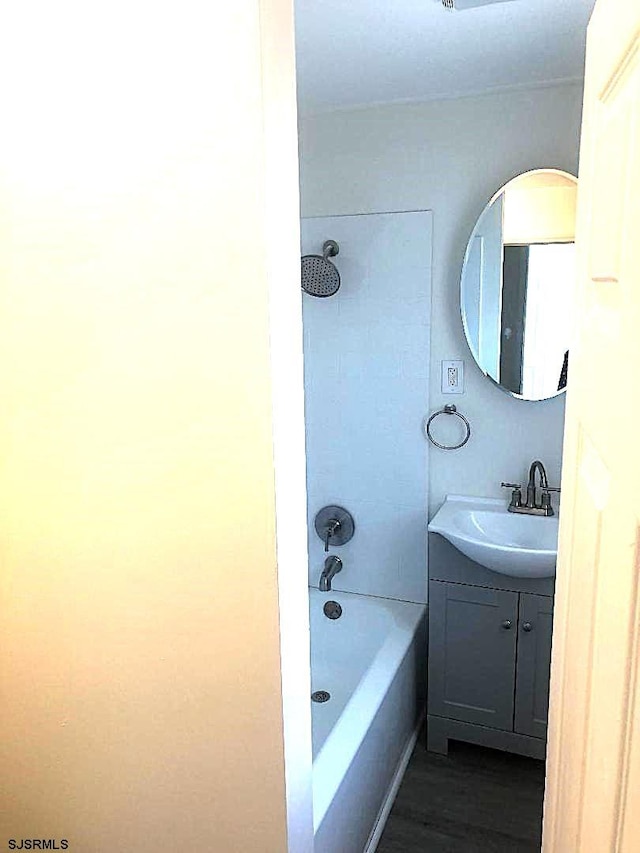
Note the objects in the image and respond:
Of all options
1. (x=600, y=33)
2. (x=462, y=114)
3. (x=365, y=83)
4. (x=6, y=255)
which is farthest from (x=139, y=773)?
(x=462, y=114)

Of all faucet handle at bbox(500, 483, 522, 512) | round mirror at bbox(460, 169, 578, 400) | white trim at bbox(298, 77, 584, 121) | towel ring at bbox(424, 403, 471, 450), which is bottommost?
faucet handle at bbox(500, 483, 522, 512)

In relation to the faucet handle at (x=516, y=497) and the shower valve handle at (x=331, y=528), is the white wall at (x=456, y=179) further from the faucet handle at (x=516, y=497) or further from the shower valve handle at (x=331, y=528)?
the shower valve handle at (x=331, y=528)

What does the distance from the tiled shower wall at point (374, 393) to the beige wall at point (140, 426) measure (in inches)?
57.4

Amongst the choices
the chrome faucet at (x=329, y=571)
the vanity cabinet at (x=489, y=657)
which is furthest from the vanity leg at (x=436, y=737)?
the chrome faucet at (x=329, y=571)

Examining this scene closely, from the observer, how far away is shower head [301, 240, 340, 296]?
2.45 meters

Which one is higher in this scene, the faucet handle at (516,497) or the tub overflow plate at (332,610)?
the faucet handle at (516,497)

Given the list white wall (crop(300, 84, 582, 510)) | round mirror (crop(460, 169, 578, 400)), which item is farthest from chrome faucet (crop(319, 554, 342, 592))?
round mirror (crop(460, 169, 578, 400))

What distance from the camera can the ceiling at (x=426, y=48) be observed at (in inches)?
63.8

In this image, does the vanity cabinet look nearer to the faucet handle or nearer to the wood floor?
the wood floor

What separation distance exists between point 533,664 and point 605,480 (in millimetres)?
1776

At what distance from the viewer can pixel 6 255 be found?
1120mm

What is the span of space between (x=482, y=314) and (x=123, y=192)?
63.3 inches

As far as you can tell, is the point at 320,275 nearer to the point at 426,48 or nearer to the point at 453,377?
the point at 453,377

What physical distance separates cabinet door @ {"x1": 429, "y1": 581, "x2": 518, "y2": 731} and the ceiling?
168 cm
